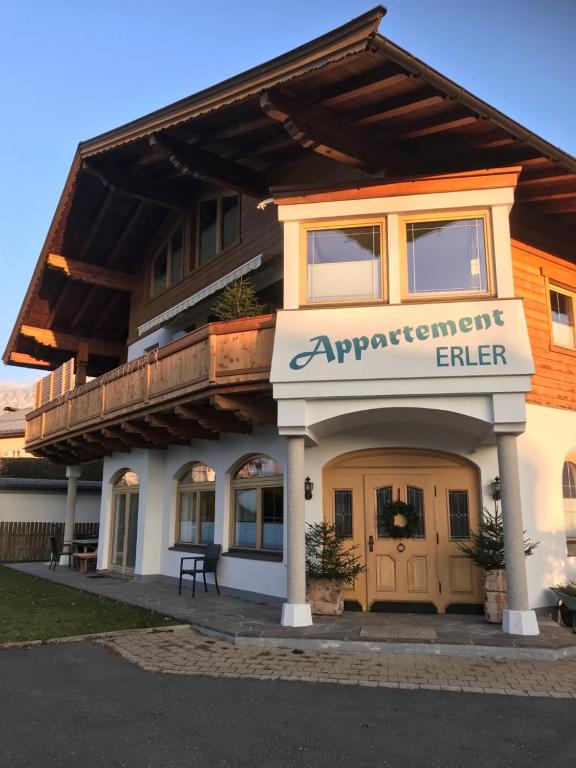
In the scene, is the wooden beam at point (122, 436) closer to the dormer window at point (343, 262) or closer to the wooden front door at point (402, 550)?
the wooden front door at point (402, 550)

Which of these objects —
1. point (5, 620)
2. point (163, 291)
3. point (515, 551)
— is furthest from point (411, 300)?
point (163, 291)

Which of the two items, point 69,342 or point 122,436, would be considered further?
point 69,342

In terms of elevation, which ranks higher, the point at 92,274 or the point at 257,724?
the point at 92,274

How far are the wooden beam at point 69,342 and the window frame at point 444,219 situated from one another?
1401cm

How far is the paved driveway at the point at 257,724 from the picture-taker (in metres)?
4.55

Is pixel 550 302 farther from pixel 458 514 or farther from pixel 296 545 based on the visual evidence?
pixel 296 545

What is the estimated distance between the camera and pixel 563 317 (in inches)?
455

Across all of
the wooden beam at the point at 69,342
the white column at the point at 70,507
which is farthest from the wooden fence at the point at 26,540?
the wooden beam at the point at 69,342

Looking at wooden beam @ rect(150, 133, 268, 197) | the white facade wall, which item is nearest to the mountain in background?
the white facade wall

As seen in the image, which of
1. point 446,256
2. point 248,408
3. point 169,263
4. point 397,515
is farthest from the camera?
point 169,263

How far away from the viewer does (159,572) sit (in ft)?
48.1

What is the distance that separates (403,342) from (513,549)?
318 cm

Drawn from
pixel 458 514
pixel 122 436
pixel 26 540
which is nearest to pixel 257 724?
pixel 458 514

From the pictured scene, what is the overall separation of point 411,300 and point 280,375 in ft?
7.26
